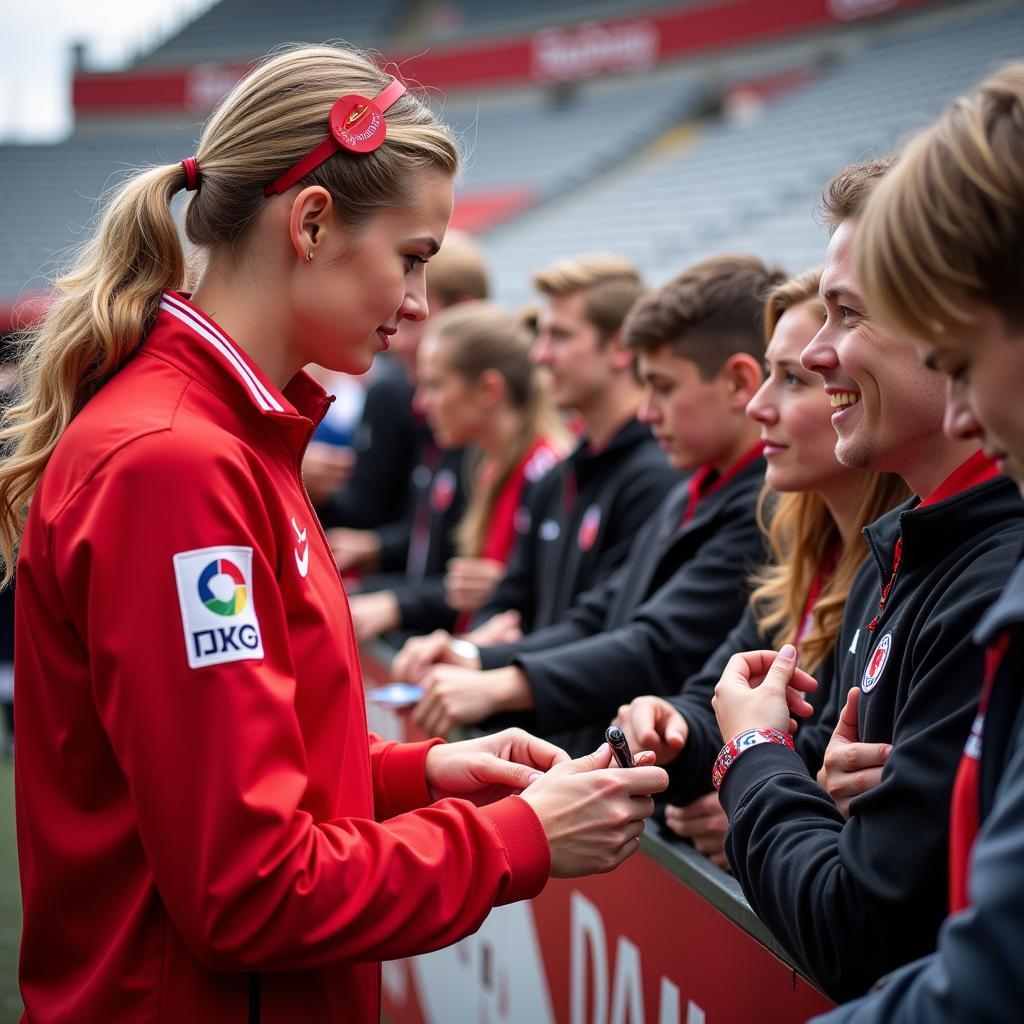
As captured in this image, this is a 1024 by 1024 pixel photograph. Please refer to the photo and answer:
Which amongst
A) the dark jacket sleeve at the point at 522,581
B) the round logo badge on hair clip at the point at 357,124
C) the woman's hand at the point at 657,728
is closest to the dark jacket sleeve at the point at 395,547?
the dark jacket sleeve at the point at 522,581

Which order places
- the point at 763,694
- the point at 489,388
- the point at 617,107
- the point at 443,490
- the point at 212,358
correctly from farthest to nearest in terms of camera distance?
the point at 617,107 < the point at 443,490 < the point at 489,388 < the point at 763,694 < the point at 212,358

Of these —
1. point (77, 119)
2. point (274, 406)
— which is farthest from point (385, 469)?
point (77, 119)

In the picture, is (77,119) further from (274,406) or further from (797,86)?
(274,406)

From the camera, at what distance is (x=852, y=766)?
1.55 meters

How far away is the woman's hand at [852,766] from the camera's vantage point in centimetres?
152

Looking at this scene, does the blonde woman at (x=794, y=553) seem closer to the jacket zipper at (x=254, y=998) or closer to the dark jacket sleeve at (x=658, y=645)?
the dark jacket sleeve at (x=658, y=645)

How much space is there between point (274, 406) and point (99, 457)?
0.85 ft

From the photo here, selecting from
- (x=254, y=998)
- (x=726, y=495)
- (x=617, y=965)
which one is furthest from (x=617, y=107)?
(x=254, y=998)

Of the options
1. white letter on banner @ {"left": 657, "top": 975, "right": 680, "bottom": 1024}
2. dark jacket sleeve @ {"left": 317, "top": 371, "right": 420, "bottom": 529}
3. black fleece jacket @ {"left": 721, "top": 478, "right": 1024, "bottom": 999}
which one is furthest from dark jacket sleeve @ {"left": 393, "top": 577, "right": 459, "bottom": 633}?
black fleece jacket @ {"left": 721, "top": 478, "right": 1024, "bottom": 999}

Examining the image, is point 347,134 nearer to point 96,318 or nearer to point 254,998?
point 96,318

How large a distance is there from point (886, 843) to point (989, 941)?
38 centimetres

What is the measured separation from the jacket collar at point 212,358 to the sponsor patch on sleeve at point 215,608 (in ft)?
0.83

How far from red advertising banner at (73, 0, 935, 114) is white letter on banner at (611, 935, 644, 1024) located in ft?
59.2

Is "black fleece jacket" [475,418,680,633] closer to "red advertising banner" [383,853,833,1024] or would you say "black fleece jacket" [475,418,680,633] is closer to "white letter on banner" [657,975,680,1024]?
"red advertising banner" [383,853,833,1024]
